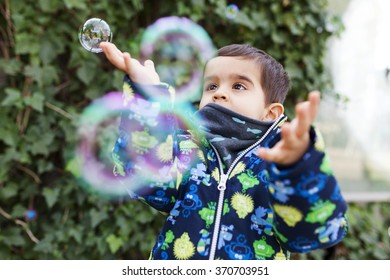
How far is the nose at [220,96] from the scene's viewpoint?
3.77ft

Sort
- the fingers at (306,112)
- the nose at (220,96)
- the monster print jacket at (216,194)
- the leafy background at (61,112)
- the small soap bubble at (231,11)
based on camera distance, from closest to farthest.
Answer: the fingers at (306,112) < the monster print jacket at (216,194) < the nose at (220,96) < the leafy background at (61,112) < the small soap bubble at (231,11)

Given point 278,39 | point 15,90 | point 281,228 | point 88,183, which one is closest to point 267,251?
point 281,228

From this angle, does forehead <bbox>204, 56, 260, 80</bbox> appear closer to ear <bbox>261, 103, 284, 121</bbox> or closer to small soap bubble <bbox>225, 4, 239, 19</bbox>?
ear <bbox>261, 103, 284, 121</bbox>

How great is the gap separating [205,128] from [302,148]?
36cm

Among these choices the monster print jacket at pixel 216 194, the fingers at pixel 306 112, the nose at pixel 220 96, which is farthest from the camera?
the nose at pixel 220 96

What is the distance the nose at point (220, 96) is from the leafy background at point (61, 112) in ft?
4.31

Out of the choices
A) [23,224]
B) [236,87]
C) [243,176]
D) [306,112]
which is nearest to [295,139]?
[306,112]

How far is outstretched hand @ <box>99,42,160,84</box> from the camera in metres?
0.95

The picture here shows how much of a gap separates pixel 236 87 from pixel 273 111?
129mm

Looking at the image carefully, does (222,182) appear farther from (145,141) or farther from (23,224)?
(23,224)

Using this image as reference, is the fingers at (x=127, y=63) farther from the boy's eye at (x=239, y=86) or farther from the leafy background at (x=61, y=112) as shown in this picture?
the leafy background at (x=61, y=112)

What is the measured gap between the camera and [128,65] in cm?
97

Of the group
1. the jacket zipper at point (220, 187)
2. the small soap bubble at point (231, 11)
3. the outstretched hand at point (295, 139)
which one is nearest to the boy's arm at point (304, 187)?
the outstretched hand at point (295, 139)

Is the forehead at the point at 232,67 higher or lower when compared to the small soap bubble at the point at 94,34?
lower
